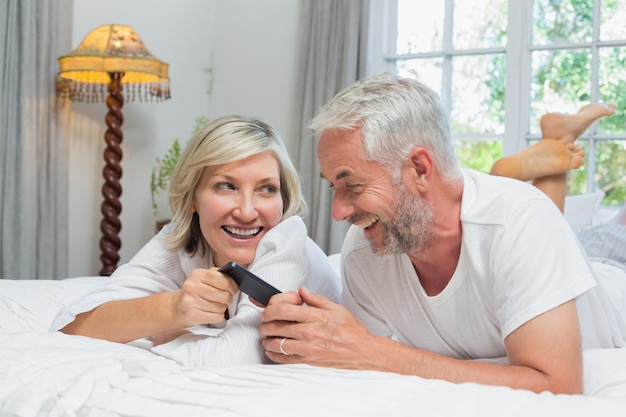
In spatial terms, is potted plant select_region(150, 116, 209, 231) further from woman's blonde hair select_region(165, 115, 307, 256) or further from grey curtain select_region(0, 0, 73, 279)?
woman's blonde hair select_region(165, 115, 307, 256)

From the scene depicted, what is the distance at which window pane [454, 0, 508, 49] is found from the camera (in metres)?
4.52

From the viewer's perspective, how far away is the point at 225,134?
172 centimetres

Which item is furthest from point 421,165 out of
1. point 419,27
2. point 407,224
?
point 419,27

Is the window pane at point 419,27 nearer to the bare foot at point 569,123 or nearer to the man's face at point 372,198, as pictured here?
the bare foot at point 569,123

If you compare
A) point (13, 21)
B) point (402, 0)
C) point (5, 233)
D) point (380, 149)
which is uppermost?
point (402, 0)

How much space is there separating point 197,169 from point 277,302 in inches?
19.8

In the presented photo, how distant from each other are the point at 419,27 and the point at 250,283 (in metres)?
3.70

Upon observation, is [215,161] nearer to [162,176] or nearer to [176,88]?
[162,176]

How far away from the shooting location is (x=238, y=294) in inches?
66.9

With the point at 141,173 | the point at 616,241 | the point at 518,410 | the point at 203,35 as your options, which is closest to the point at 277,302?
the point at 518,410

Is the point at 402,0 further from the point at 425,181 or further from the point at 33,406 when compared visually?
the point at 33,406

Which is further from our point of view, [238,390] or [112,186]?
[112,186]

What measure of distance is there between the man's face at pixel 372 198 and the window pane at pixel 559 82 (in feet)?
9.96

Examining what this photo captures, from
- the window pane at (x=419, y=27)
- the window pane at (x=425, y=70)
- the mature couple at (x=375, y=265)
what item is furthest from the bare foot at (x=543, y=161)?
the window pane at (x=419, y=27)
